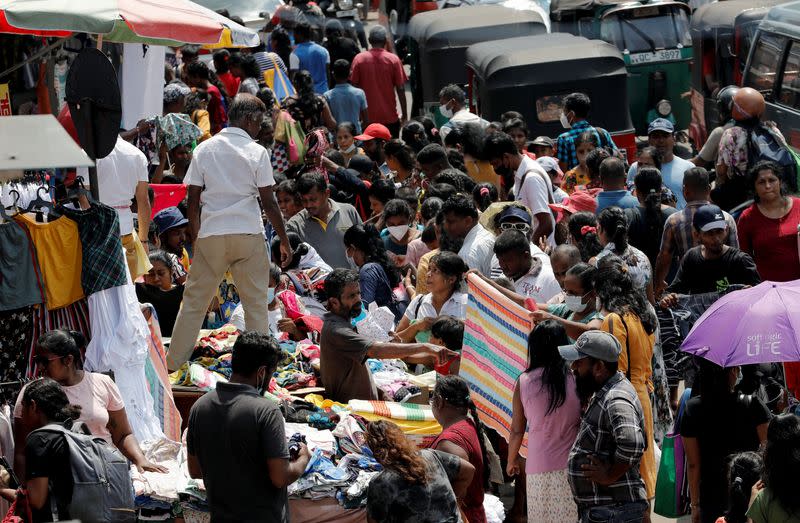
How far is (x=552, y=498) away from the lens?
6664 millimetres

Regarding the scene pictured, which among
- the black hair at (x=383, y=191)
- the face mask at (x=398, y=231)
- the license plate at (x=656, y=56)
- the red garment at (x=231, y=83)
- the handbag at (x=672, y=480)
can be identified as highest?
the red garment at (x=231, y=83)

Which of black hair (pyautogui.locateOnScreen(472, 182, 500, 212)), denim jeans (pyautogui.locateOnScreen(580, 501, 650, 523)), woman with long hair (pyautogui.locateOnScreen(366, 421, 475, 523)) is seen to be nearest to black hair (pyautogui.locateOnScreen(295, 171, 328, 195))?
black hair (pyautogui.locateOnScreen(472, 182, 500, 212))

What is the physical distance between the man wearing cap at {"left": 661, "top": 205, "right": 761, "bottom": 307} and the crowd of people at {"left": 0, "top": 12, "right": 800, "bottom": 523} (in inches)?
0.6

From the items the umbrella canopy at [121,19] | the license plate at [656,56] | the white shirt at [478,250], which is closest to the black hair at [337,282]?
the white shirt at [478,250]

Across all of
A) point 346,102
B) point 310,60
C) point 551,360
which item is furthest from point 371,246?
point 310,60

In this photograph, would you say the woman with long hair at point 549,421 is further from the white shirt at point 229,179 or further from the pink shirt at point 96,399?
the white shirt at point 229,179

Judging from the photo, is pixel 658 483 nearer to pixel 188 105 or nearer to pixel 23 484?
pixel 23 484

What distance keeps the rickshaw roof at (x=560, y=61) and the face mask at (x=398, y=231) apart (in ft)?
18.6

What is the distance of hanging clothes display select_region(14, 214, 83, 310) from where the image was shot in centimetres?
706

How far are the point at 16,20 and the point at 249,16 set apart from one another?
33.2 feet

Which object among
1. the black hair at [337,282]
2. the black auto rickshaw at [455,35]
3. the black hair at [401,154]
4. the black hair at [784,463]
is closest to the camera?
the black hair at [784,463]

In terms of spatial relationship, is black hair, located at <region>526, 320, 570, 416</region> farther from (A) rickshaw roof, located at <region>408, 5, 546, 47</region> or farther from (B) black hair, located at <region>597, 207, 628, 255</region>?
(A) rickshaw roof, located at <region>408, 5, 546, 47</region>

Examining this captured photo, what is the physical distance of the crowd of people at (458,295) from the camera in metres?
5.73

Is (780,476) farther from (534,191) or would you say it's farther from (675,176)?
(675,176)
